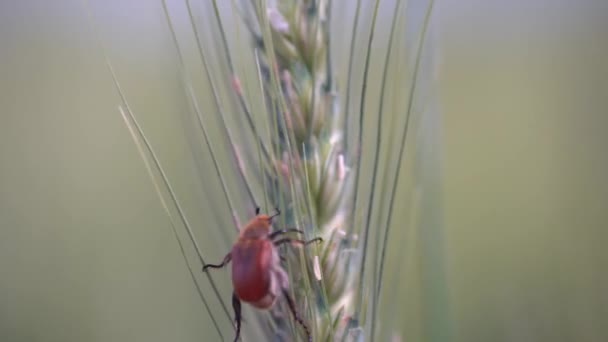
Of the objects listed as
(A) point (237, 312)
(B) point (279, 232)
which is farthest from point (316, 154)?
(A) point (237, 312)

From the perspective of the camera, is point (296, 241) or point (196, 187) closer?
point (296, 241)

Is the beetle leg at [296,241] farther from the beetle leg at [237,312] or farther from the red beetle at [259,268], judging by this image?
the beetle leg at [237,312]

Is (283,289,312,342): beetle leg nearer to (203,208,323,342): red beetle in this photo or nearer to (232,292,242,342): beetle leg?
(203,208,323,342): red beetle

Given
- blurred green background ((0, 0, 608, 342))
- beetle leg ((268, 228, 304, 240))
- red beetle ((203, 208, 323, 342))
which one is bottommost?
blurred green background ((0, 0, 608, 342))

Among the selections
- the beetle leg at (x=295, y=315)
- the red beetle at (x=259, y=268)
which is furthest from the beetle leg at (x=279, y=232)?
the beetle leg at (x=295, y=315)

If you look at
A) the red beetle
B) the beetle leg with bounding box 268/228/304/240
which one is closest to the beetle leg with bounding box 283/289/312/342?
the red beetle

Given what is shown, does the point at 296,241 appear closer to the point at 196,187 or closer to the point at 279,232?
the point at 279,232
